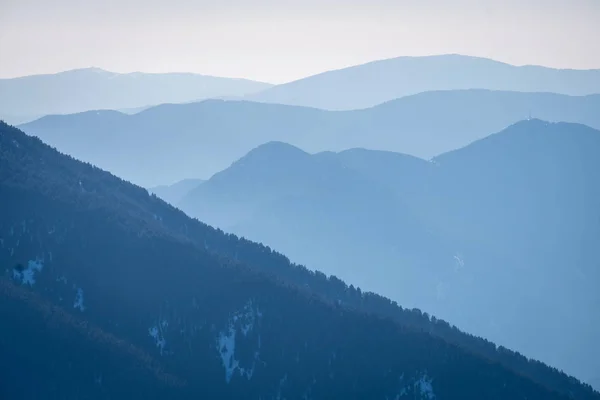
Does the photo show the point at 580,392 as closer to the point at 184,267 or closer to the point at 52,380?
the point at 184,267

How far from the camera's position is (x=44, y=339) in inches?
4557

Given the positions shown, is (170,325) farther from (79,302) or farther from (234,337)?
(79,302)

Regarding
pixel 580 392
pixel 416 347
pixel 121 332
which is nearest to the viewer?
pixel 121 332

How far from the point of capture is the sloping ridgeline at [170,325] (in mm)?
117812

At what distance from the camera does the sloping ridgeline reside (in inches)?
4638

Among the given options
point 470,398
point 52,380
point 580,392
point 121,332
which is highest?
point 580,392

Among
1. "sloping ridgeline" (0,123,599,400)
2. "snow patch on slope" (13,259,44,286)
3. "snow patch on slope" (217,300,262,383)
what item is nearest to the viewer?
"sloping ridgeline" (0,123,599,400)

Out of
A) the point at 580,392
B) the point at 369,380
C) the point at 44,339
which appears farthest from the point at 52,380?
the point at 580,392

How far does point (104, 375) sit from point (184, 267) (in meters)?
26.5

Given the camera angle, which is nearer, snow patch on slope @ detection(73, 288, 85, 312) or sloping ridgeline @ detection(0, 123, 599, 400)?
sloping ridgeline @ detection(0, 123, 599, 400)

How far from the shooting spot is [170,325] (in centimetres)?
13000

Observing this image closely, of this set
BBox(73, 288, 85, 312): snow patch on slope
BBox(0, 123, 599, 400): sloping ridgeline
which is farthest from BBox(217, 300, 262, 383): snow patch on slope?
BBox(73, 288, 85, 312): snow patch on slope

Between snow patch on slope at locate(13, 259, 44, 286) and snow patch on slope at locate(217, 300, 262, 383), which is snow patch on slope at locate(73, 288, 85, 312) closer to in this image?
snow patch on slope at locate(13, 259, 44, 286)

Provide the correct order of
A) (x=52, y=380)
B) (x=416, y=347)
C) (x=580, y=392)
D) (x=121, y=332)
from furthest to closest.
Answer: (x=580, y=392) → (x=416, y=347) → (x=121, y=332) → (x=52, y=380)
